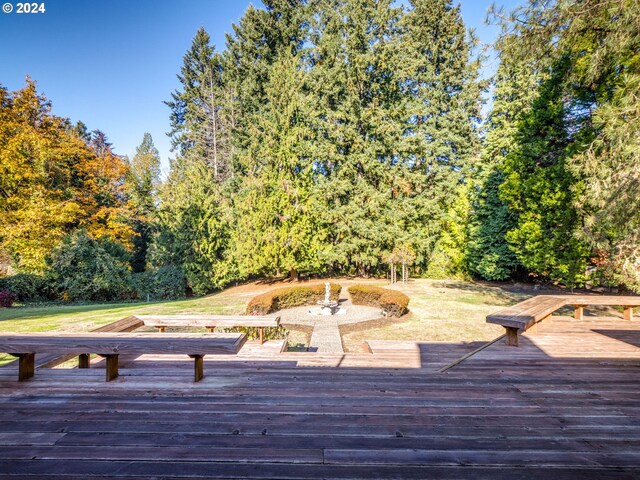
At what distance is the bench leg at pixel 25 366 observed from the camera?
10.4 ft

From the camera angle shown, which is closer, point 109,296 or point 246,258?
point 109,296

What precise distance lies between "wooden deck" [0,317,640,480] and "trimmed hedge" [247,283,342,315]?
15.5ft

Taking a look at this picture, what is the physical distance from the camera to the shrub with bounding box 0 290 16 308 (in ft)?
39.7

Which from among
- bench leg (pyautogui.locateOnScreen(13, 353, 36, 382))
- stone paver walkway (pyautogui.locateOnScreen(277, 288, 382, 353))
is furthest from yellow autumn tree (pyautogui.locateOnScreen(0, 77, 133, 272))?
bench leg (pyautogui.locateOnScreen(13, 353, 36, 382))

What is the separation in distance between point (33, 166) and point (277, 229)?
41.1ft

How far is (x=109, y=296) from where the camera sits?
592 inches

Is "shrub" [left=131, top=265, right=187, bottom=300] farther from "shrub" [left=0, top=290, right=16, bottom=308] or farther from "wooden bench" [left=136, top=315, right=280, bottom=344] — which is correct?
"wooden bench" [left=136, top=315, right=280, bottom=344]

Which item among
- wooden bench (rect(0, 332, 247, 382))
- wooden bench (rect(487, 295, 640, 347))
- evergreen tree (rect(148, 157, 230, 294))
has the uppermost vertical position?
evergreen tree (rect(148, 157, 230, 294))

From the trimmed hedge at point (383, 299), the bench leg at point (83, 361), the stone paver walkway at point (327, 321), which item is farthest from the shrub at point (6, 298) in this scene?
the trimmed hedge at point (383, 299)

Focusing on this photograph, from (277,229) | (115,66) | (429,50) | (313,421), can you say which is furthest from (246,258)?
(429,50)

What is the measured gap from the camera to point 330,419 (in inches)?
95.0

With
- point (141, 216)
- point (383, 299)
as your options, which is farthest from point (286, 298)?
point (141, 216)

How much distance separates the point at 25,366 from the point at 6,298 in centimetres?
1312

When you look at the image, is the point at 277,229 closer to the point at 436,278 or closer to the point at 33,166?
the point at 436,278
